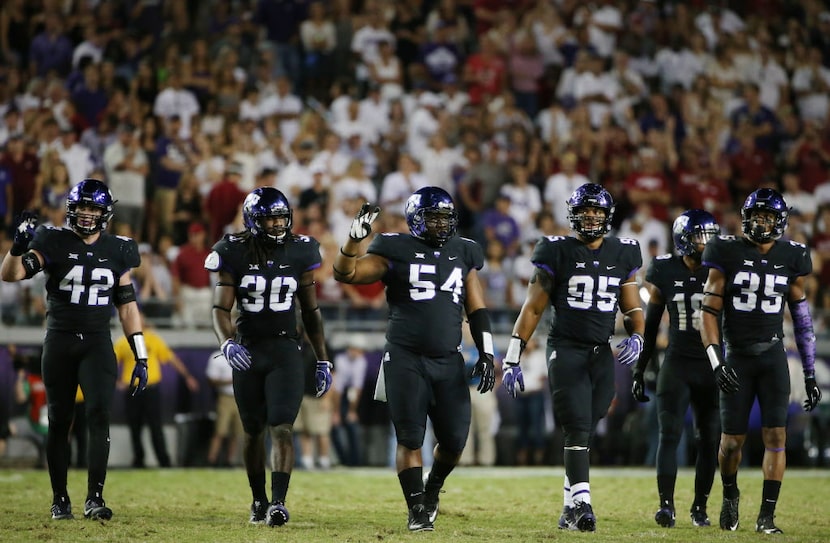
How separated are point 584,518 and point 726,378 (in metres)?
1.23

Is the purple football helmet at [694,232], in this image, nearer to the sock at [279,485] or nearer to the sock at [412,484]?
the sock at [412,484]

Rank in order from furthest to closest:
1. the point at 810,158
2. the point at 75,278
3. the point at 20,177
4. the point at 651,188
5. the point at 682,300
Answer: the point at 810,158
the point at 651,188
the point at 20,177
the point at 682,300
the point at 75,278

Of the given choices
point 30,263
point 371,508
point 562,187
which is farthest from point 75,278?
point 562,187

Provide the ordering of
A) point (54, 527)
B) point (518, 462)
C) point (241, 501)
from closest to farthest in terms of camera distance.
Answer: point (54, 527), point (241, 501), point (518, 462)

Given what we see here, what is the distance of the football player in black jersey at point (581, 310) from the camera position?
7680 mm

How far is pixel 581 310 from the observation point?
25.5 ft

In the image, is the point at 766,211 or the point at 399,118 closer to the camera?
the point at 766,211

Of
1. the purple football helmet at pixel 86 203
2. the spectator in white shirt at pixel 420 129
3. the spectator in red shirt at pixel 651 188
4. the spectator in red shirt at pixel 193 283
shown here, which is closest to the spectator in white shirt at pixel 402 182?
the spectator in white shirt at pixel 420 129

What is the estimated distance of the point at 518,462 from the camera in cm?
1452

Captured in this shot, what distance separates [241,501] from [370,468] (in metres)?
4.52

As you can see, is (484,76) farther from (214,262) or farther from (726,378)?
(726,378)

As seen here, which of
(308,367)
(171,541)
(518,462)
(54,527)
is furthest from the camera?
(518,462)

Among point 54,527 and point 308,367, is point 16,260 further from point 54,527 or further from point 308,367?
point 308,367

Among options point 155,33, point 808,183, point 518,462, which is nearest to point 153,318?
point 518,462
